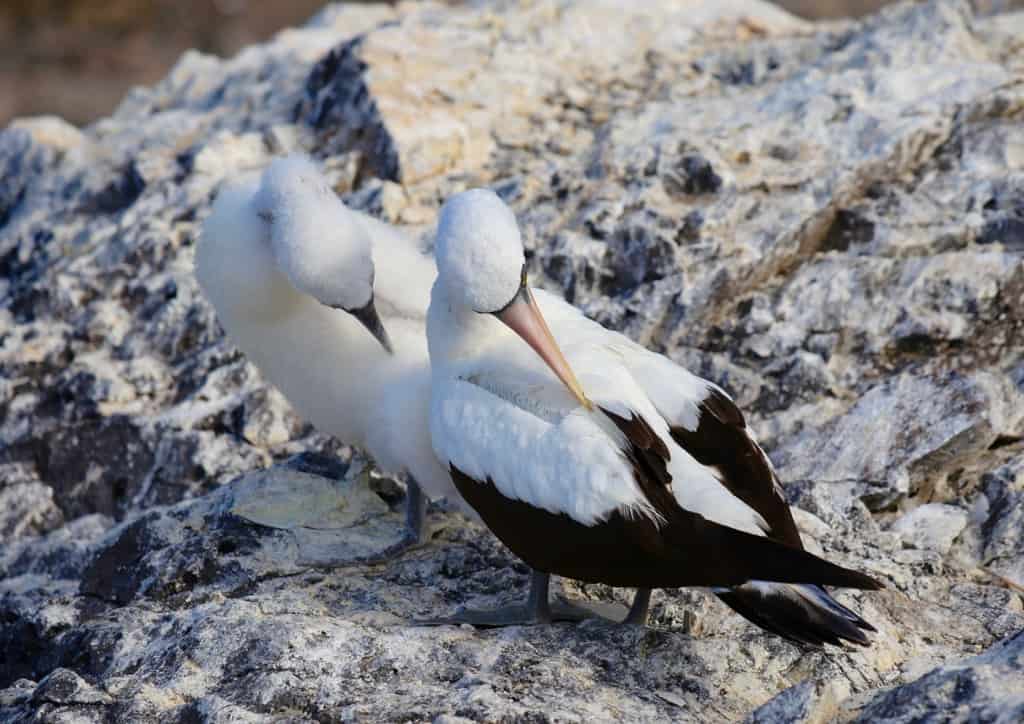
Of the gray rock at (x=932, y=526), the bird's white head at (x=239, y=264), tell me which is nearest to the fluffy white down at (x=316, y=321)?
the bird's white head at (x=239, y=264)

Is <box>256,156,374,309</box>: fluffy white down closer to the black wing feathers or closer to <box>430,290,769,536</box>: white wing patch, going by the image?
<box>430,290,769,536</box>: white wing patch

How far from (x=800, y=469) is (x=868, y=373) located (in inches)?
21.0

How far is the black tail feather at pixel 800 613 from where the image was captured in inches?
140

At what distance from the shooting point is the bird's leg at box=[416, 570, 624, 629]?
4.05 meters

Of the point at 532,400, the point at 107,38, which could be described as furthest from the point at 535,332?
the point at 107,38

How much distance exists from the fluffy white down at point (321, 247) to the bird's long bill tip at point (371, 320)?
32 millimetres

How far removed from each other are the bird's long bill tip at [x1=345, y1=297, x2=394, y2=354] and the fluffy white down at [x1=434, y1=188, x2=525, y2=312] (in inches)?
27.6

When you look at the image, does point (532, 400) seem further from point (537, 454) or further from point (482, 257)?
point (482, 257)

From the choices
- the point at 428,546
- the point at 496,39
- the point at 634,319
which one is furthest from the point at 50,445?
the point at 496,39

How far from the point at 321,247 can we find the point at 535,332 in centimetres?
101

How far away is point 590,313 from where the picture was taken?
5852 mm

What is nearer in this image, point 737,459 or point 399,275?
point 737,459

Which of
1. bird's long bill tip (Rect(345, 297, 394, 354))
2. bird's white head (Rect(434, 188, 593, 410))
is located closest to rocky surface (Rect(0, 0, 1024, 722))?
bird's long bill tip (Rect(345, 297, 394, 354))

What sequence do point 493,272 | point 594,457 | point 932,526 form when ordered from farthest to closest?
point 932,526
point 493,272
point 594,457
